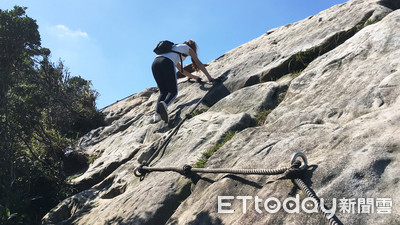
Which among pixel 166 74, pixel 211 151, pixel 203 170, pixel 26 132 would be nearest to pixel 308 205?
pixel 203 170

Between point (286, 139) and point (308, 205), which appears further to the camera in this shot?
point (286, 139)

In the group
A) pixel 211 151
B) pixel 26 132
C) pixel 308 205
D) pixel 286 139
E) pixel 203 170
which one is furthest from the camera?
pixel 26 132

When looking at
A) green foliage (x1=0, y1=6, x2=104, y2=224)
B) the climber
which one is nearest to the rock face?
the climber

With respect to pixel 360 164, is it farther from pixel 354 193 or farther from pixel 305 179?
pixel 305 179

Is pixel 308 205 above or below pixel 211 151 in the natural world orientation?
below

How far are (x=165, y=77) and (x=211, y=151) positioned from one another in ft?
9.37

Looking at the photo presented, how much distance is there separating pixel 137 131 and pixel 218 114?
267 centimetres

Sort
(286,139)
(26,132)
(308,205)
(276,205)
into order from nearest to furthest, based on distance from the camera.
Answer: (308,205)
(276,205)
(286,139)
(26,132)

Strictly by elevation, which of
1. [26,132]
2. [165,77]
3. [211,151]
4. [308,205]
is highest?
[26,132]

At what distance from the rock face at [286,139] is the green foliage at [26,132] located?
0.70 metres

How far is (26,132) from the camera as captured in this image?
721 centimetres

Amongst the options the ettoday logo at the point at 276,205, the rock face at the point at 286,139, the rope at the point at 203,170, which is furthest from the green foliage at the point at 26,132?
the ettoday logo at the point at 276,205

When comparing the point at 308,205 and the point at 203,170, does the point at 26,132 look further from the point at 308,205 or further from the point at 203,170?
the point at 308,205

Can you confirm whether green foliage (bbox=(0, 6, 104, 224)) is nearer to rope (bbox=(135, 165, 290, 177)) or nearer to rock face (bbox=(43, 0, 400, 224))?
rock face (bbox=(43, 0, 400, 224))
